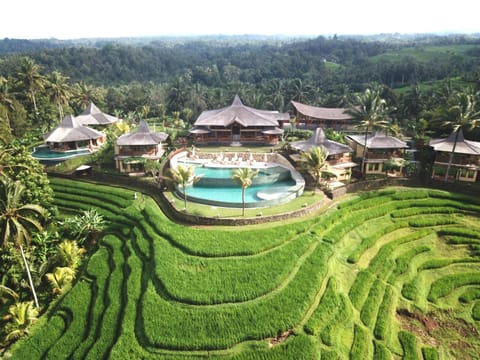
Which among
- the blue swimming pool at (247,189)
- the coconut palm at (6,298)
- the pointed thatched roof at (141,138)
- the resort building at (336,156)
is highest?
the pointed thatched roof at (141,138)

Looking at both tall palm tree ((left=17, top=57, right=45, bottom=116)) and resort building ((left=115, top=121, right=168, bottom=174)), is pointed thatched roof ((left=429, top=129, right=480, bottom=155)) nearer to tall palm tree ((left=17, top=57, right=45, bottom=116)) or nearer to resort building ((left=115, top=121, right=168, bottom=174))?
resort building ((left=115, top=121, right=168, bottom=174))

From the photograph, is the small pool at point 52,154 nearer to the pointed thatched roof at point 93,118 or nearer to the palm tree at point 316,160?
the pointed thatched roof at point 93,118

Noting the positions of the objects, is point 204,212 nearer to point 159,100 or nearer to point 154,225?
point 154,225

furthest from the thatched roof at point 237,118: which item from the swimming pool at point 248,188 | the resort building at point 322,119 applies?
the swimming pool at point 248,188

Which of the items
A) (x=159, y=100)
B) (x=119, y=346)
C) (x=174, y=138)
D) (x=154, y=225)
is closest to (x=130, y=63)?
(x=159, y=100)

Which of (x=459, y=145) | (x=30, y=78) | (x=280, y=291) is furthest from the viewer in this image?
(x=30, y=78)

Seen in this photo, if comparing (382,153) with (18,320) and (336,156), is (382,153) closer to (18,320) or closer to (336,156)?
(336,156)

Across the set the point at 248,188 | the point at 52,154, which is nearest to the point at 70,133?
the point at 52,154
